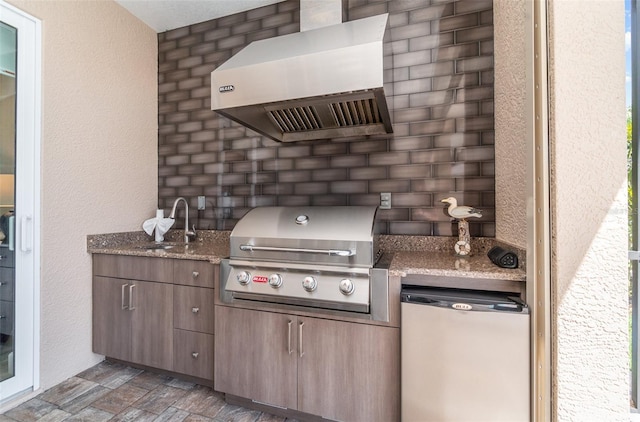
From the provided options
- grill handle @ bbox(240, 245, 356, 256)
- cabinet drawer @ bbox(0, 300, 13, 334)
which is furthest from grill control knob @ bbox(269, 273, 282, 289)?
cabinet drawer @ bbox(0, 300, 13, 334)

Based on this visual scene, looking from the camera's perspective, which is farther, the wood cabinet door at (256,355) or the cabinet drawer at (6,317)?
the cabinet drawer at (6,317)

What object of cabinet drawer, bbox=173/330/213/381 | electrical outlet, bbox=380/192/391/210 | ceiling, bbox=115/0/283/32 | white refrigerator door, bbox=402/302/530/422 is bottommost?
cabinet drawer, bbox=173/330/213/381

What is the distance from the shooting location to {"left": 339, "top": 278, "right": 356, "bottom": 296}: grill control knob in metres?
1.42

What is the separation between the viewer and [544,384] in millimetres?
1089

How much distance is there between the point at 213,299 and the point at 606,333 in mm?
1827

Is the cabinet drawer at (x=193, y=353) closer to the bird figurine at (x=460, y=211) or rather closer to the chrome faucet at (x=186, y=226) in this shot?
the chrome faucet at (x=186, y=226)

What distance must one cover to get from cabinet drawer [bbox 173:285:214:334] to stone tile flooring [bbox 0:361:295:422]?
408mm

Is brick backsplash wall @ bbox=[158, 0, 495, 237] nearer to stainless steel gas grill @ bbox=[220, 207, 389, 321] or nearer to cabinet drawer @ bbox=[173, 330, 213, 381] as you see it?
stainless steel gas grill @ bbox=[220, 207, 389, 321]

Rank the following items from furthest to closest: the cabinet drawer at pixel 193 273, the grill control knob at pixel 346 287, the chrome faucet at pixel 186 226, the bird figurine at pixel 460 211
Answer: the chrome faucet at pixel 186 226
the cabinet drawer at pixel 193 273
the bird figurine at pixel 460 211
the grill control knob at pixel 346 287

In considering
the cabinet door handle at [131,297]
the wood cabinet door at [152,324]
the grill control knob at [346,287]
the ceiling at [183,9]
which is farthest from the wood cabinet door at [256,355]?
the ceiling at [183,9]

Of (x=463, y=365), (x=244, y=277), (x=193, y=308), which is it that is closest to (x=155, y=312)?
(x=193, y=308)

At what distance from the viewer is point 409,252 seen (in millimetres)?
1917

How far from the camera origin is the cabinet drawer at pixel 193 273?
5.91 feet

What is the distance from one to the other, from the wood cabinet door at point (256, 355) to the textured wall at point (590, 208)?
1.17 m
